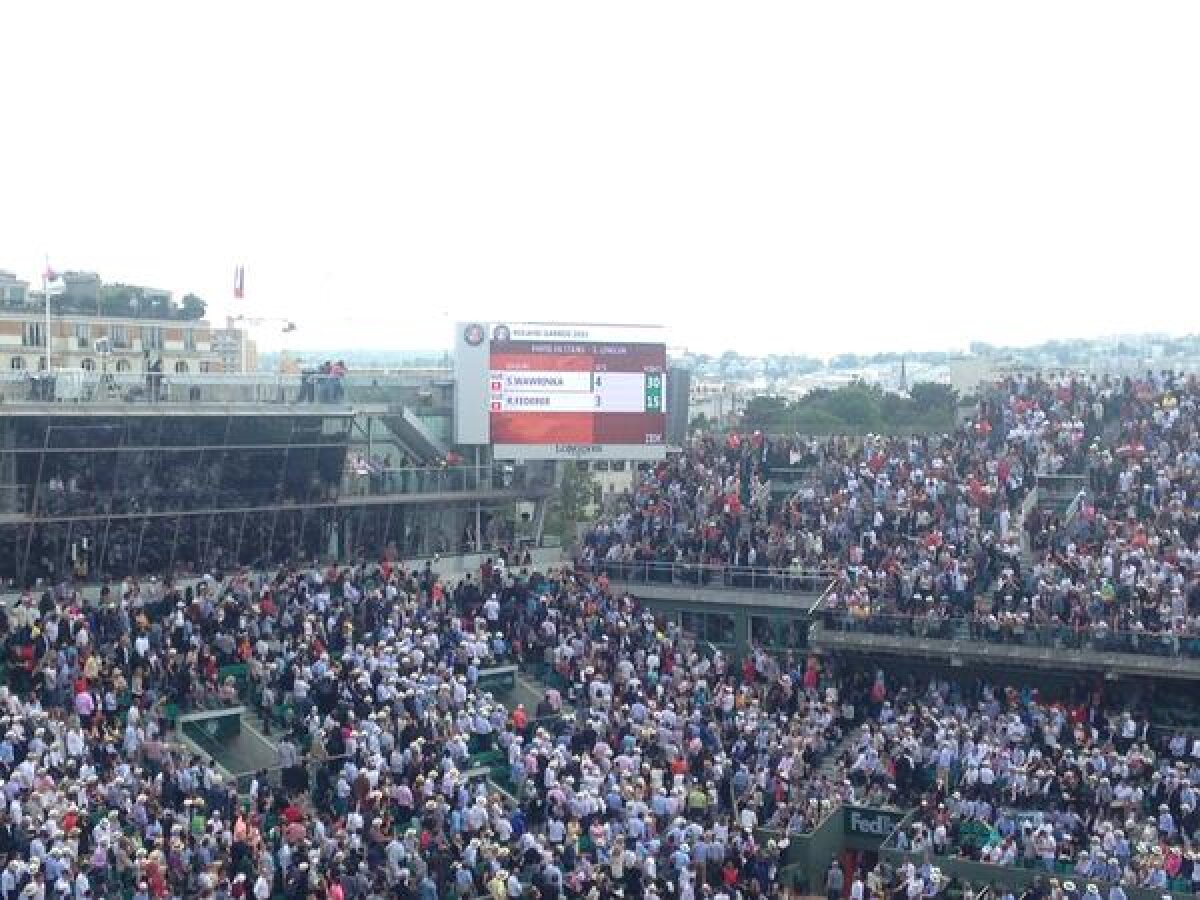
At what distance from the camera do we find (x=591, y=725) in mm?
28484

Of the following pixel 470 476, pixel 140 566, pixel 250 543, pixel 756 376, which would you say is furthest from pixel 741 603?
pixel 756 376

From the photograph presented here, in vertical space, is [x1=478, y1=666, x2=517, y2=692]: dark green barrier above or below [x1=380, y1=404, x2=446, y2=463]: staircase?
below

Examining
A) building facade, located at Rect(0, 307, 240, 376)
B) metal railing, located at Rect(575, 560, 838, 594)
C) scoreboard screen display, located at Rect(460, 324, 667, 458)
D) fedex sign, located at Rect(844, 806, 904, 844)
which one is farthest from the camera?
building facade, located at Rect(0, 307, 240, 376)

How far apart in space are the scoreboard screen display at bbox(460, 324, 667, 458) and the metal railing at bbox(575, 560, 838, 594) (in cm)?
256

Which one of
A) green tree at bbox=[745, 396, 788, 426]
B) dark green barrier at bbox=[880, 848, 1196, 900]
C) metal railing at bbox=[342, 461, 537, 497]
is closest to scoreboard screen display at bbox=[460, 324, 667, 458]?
metal railing at bbox=[342, 461, 537, 497]

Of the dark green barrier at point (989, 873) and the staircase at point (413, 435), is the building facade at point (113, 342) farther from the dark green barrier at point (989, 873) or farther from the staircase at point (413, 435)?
the dark green barrier at point (989, 873)

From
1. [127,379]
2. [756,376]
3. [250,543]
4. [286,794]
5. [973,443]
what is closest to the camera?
[286,794]

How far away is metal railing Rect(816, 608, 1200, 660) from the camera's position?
97.6ft

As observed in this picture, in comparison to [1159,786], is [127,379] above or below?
above

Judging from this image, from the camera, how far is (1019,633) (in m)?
30.8

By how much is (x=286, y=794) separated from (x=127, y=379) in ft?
28.9

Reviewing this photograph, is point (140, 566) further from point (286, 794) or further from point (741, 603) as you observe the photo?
→ point (741, 603)

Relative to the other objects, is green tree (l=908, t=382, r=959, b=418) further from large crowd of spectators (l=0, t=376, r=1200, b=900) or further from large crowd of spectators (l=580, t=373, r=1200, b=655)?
large crowd of spectators (l=0, t=376, r=1200, b=900)

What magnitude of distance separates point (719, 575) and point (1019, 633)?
23.3ft
